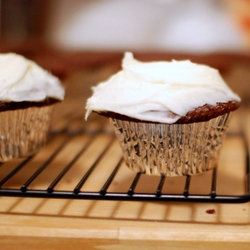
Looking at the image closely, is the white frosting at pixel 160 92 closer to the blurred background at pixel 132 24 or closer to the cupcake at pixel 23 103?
the cupcake at pixel 23 103

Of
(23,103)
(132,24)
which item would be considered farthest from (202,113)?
(132,24)

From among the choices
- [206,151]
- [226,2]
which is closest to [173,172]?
[206,151]

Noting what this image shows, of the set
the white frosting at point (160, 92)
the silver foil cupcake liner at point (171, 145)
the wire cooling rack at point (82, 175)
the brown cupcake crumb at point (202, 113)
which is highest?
the white frosting at point (160, 92)

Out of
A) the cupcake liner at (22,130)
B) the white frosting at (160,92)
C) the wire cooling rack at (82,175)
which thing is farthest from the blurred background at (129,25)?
the white frosting at (160,92)

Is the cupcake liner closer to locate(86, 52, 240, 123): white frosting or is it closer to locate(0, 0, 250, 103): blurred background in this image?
locate(86, 52, 240, 123): white frosting

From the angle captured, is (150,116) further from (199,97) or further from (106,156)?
(106,156)

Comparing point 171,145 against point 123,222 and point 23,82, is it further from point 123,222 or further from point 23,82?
point 23,82
